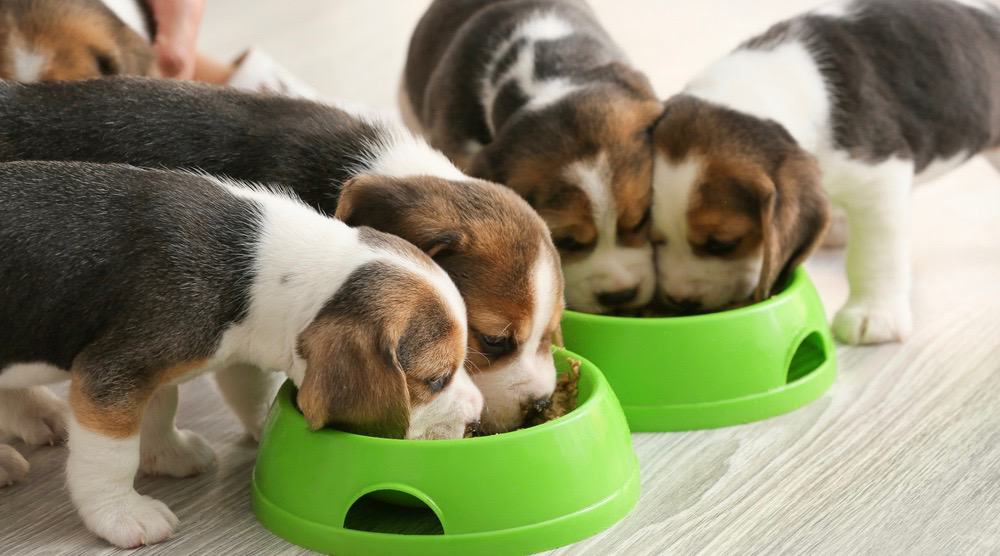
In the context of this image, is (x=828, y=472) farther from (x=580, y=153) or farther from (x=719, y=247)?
(x=580, y=153)

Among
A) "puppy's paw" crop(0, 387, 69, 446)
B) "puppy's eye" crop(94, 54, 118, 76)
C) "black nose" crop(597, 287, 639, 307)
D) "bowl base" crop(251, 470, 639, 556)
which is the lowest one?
"puppy's paw" crop(0, 387, 69, 446)

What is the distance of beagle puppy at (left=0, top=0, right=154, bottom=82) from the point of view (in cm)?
391

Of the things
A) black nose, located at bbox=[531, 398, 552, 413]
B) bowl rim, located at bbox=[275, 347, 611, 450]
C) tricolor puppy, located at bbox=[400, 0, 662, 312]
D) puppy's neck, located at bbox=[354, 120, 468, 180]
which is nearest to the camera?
bowl rim, located at bbox=[275, 347, 611, 450]

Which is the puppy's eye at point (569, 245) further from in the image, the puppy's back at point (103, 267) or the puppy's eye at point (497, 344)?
the puppy's back at point (103, 267)

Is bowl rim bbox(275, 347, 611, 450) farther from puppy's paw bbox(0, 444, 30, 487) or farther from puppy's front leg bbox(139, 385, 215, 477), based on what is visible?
puppy's paw bbox(0, 444, 30, 487)

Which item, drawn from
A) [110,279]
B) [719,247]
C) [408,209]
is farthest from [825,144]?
[110,279]

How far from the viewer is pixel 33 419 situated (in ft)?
11.5

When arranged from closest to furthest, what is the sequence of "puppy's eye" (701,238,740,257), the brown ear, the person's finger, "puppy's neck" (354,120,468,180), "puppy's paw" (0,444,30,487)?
the brown ear < "puppy's paw" (0,444,30,487) < "puppy's neck" (354,120,468,180) < "puppy's eye" (701,238,740,257) < the person's finger

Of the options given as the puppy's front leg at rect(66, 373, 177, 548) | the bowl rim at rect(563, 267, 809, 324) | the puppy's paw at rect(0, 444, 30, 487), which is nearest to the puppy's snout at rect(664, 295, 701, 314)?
the bowl rim at rect(563, 267, 809, 324)

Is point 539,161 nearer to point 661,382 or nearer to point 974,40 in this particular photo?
point 661,382

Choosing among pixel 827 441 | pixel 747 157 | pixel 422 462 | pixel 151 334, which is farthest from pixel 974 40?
pixel 151 334

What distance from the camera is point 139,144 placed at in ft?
11.1

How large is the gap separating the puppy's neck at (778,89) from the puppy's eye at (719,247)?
Answer: 40 centimetres

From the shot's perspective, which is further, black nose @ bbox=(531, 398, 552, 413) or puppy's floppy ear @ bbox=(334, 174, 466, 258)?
black nose @ bbox=(531, 398, 552, 413)
